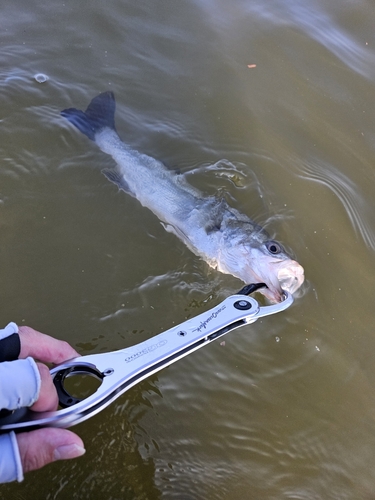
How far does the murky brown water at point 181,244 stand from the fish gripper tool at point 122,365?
892 millimetres

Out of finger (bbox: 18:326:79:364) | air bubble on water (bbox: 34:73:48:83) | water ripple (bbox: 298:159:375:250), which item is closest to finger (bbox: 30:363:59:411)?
finger (bbox: 18:326:79:364)

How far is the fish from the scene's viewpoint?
365 cm

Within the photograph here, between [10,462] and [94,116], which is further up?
[10,462]

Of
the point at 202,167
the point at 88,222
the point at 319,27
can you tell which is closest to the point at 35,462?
the point at 88,222

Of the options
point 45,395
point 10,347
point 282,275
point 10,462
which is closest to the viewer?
point 10,462

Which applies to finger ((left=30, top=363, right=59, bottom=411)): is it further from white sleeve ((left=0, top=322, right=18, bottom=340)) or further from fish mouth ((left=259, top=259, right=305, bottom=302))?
fish mouth ((left=259, top=259, right=305, bottom=302))

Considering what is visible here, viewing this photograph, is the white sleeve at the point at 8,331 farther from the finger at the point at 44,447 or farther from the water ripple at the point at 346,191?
the water ripple at the point at 346,191

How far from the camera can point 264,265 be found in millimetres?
3619

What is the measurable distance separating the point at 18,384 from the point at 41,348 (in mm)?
369

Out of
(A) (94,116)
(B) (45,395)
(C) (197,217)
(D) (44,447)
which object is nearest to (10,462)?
(D) (44,447)

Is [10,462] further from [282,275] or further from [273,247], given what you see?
[273,247]

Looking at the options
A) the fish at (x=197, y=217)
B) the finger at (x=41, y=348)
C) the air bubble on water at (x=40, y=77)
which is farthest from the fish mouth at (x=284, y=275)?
the air bubble on water at (x=40, y=77)

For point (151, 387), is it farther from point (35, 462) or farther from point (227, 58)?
point (227, 58)

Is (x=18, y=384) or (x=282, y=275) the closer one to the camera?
(x=18, y=384)
